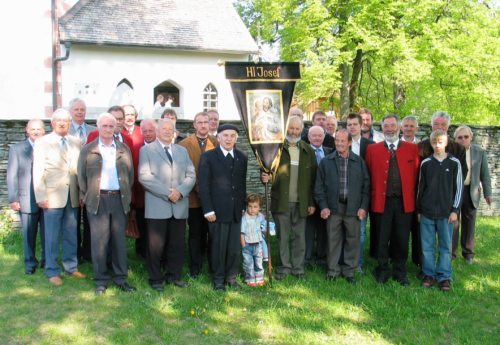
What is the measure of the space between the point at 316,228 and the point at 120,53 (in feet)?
47.9

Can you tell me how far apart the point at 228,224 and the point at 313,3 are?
16.6m

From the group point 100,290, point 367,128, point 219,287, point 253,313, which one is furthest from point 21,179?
point 367,128

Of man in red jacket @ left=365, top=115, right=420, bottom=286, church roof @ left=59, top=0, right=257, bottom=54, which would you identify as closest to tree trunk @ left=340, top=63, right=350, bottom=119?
church roof @ left=59, top=0, right=257, bottom=54

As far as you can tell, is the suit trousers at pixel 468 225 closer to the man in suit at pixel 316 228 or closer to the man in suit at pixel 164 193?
the man in suit at pixel 316 228

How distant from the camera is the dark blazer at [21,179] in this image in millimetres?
6305

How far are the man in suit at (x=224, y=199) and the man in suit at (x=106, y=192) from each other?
88 centimetres

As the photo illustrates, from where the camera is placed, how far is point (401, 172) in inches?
240

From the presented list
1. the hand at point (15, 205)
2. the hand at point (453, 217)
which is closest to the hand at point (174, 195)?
the hand at point (15, 205)

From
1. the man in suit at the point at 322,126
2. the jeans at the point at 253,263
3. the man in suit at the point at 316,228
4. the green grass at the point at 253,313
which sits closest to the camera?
the green grass at the point at 253,313

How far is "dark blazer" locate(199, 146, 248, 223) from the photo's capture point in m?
5.87

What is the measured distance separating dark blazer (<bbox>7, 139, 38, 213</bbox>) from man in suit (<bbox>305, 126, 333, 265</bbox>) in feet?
11.5

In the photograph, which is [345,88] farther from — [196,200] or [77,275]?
[77,275]

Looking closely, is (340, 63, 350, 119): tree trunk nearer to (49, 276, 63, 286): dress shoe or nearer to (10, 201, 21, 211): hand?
(10, 201, 21, 211): hand

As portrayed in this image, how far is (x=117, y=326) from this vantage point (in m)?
4.91
